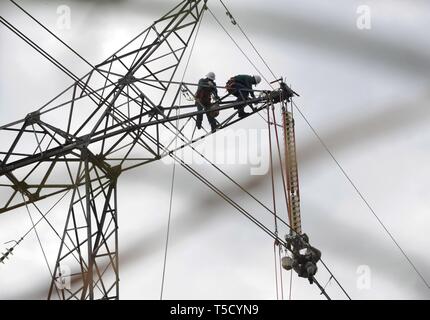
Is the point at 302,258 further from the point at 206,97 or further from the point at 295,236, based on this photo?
the point at 206,97

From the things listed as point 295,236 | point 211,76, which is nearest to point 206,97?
point 211,76

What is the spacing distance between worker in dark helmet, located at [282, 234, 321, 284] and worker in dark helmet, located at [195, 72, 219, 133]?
4310 millimetres

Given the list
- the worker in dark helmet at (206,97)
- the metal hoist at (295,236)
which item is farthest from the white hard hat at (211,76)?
the metal hoist at (295,236)

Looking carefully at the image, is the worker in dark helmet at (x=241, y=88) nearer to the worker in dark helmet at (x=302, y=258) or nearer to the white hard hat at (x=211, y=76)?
the white hard hat at (x=211, y=76)

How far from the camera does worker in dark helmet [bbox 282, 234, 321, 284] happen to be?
48.9 ft

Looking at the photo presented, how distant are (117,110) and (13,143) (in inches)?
102

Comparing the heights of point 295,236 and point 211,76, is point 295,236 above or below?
below

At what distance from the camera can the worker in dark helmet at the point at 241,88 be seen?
60.1 ft

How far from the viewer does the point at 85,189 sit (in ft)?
51.8

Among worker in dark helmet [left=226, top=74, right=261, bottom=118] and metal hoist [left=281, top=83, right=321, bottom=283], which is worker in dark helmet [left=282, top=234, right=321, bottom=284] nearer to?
metal hoist [left=281, top=83, right=321, bottom=283]

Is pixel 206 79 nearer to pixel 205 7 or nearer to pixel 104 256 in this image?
pixel 205 7

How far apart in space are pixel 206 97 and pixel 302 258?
5.53 meters

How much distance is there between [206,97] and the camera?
1841 centimetres
